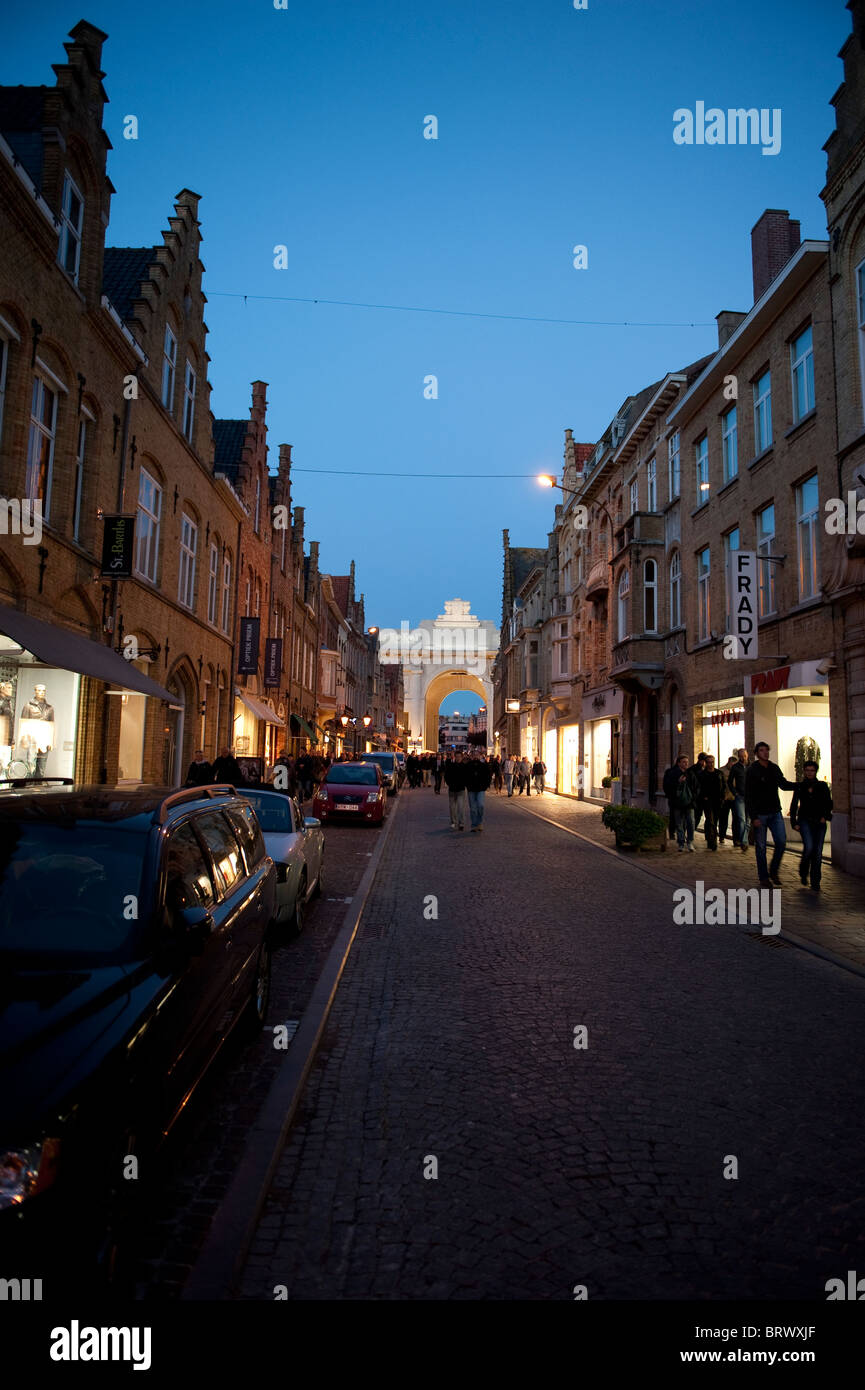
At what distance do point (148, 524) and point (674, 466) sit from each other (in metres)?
14.8

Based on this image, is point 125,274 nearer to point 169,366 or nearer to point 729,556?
point 169,366

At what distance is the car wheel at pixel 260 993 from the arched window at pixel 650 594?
827 inches

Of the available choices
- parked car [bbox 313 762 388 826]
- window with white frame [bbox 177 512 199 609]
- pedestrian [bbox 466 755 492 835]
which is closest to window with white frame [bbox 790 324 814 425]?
pedestrian [bbox 466 755 492 835]

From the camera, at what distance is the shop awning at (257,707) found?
2784cm

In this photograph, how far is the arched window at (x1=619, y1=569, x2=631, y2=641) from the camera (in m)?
26.6

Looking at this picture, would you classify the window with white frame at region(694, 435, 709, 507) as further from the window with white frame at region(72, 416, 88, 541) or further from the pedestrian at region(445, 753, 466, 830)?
the window with white frame at region(72, 416, 88, 541)

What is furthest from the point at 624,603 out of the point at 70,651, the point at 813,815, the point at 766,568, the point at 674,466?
the point at 70,651

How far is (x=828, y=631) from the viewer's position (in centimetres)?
1405

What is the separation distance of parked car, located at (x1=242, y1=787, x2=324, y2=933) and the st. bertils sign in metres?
6.42

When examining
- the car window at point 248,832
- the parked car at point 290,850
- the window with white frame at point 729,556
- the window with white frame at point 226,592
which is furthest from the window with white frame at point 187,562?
the car window at point 248,832

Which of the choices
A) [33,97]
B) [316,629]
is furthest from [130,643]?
[316,629]

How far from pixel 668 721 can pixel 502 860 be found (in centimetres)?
1124

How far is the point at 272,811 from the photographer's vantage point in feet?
31.1
